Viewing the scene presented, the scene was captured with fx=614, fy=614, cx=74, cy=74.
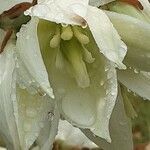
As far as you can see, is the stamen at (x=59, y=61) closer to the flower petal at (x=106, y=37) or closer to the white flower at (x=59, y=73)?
the white flower at (x=59, y=73)

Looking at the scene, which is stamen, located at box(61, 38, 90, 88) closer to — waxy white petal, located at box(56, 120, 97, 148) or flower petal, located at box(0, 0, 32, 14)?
flower petal, located at box(0, 0, 32, 14)

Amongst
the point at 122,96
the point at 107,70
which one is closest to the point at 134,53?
the point at 107,70

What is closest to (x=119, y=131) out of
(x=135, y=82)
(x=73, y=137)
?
(x=135, y=82)

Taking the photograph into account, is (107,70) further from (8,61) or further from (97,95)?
(8,61)

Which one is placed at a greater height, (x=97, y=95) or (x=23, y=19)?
(x=23, y=19)

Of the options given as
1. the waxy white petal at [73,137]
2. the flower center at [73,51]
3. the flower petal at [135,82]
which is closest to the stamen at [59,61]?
the flower center at [73,51]

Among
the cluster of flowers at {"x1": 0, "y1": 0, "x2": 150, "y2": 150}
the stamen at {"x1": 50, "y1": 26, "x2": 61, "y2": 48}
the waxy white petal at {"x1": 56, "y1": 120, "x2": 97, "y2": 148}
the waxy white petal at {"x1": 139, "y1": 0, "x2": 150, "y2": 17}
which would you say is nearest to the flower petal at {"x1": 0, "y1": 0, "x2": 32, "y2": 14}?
the cluster of flowers at {"x1": 0, "y1": 0, "x2": 150, "y2": 150}
